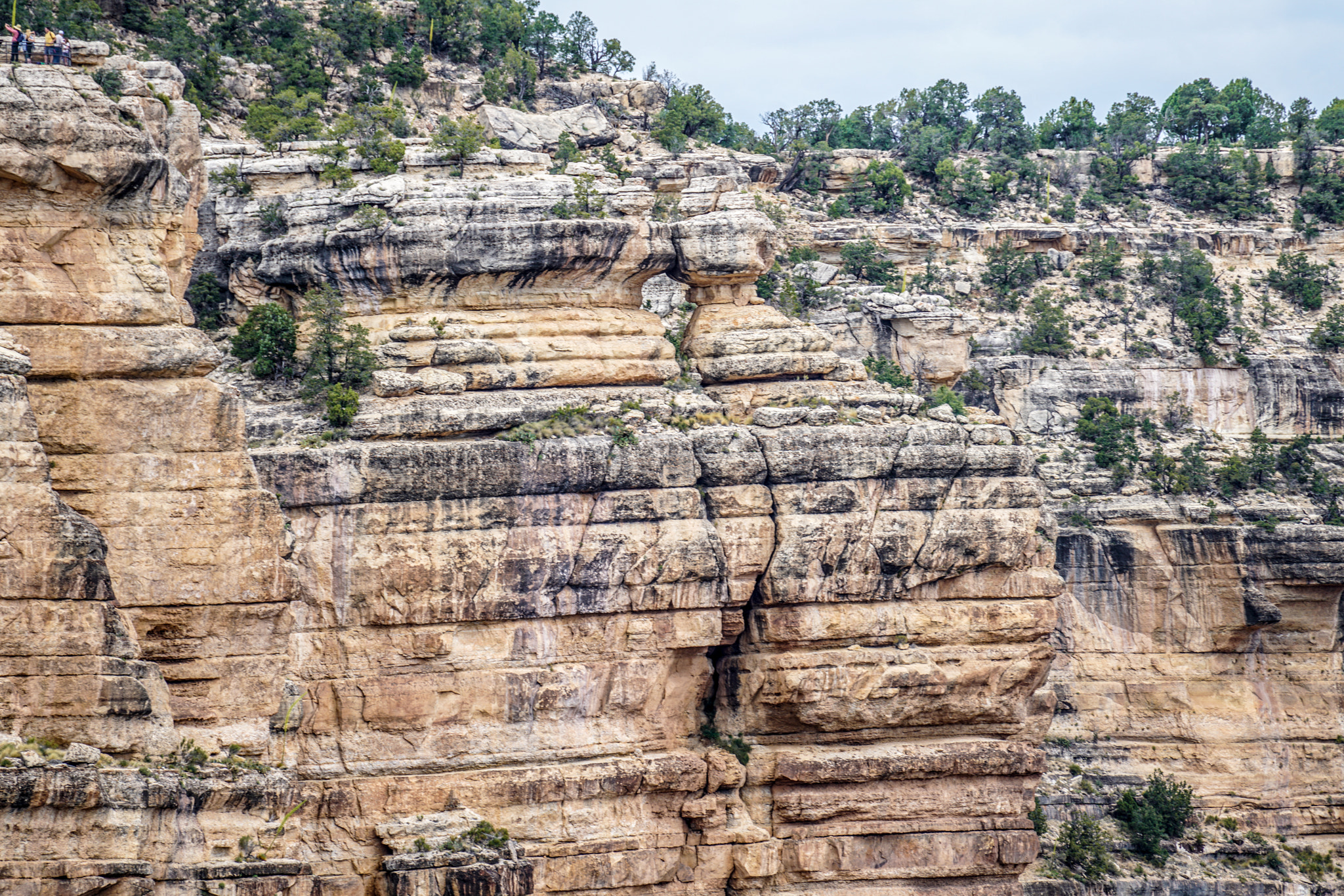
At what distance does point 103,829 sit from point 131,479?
9686 millimetres

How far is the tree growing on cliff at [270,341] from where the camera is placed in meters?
56.0

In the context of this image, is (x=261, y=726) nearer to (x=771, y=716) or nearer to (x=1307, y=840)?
(x=771, y=716)

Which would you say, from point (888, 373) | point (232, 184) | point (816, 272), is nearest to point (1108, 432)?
point (888, 373)

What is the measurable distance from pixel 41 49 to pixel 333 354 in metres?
13.5

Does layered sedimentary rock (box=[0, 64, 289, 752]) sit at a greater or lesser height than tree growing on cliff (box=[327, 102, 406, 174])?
lesser

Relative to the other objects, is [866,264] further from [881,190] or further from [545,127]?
[545,127]

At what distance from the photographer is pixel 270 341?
55969 millimetres

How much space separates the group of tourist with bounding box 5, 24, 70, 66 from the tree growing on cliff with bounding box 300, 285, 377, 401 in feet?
41.5

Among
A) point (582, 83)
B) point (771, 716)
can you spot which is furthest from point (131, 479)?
point (582, 83)

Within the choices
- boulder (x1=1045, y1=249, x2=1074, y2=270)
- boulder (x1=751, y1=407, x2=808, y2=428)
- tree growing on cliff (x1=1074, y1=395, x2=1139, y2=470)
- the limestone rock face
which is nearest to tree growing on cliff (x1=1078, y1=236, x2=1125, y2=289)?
boulder (x1=1045, y1=249, x2=1074, y2=270)

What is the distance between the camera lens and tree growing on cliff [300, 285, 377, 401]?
54812mm

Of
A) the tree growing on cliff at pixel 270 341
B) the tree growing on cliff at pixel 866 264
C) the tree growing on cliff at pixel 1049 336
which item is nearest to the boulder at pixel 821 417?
the tree growing on cliff at pixel 270 341

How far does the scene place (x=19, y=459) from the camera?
39.2 metres

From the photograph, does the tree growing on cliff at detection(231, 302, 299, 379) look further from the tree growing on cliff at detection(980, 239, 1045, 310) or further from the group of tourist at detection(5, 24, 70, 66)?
the tree growing on cliff at detection(980, 239, 1045, 310)
